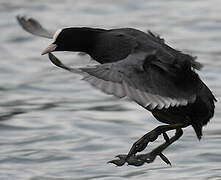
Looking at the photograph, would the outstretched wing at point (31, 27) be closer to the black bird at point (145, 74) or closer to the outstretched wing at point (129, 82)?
the black bird at point (145, 74)

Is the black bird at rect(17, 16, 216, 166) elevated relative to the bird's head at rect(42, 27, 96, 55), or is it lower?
lower

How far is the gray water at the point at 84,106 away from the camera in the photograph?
9164 mm

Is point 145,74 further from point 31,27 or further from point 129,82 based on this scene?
point 31,27

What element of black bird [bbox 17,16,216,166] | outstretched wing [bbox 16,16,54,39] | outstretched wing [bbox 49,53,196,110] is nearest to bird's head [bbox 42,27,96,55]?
black bird [bbox 17,16,216,166]

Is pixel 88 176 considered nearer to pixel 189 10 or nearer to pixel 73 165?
pixel 73 165

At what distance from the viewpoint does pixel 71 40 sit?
8344 mm

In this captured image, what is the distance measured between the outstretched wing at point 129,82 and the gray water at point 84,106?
151 centimetres

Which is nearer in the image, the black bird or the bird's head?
the black bird

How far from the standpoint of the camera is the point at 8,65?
12523 millimetres

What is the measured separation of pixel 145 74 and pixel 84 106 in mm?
3714

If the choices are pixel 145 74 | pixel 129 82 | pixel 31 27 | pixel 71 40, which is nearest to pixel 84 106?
pixel 31 27

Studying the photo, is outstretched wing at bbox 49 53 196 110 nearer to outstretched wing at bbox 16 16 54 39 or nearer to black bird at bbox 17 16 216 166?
black bird at bbox 17 16 216 166

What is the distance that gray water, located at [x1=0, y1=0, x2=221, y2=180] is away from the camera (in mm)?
9164

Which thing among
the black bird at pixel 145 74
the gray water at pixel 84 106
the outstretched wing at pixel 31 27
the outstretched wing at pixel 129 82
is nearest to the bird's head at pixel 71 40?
the black bird at pixel 145 74
